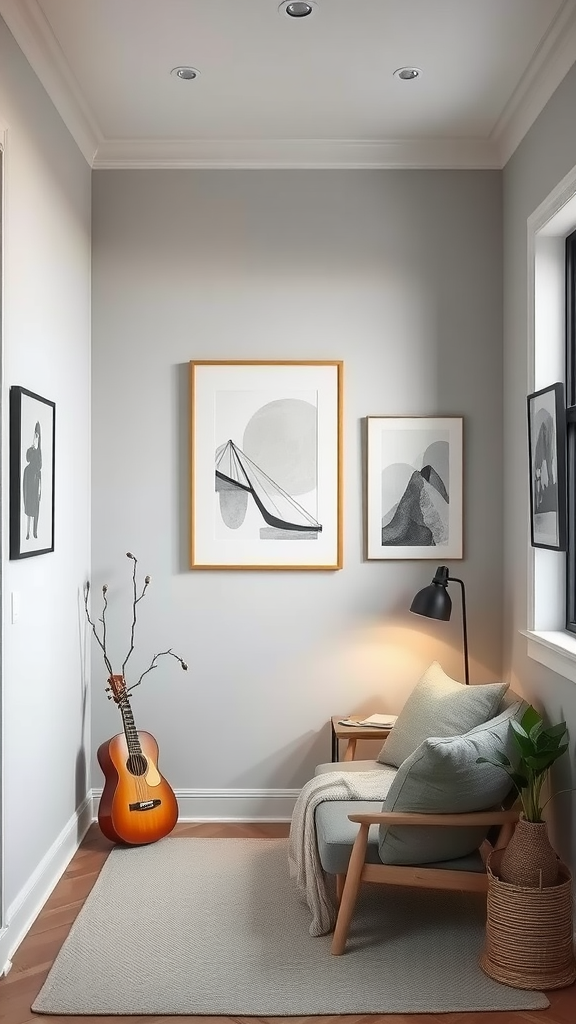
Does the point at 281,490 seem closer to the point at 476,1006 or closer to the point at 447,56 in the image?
the point at 447,56

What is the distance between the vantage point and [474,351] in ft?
13.0

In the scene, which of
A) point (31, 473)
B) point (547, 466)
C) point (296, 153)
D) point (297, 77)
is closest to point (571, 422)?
point (547, 466)

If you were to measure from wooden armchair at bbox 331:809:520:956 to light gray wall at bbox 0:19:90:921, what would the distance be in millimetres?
1036

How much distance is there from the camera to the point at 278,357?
3973mm

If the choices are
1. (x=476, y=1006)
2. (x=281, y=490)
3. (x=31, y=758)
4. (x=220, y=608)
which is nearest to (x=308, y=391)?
(x=281, y=490)

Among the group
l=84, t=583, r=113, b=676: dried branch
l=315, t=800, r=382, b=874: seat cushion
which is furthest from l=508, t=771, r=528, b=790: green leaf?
l=84, t=583, r=113, b=676: dried branch

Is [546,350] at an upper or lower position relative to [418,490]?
upper

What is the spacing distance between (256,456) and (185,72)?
5.08ft

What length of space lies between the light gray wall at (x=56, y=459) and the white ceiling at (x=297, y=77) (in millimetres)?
205

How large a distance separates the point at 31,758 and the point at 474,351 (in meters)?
2.50

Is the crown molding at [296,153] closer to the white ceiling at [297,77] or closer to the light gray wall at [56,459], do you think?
the white ceiling at [297,77]

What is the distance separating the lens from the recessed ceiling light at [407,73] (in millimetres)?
3273

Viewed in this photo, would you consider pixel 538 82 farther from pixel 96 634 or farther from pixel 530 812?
pixel 96 634

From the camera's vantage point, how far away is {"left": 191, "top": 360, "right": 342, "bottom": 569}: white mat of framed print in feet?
13.0
